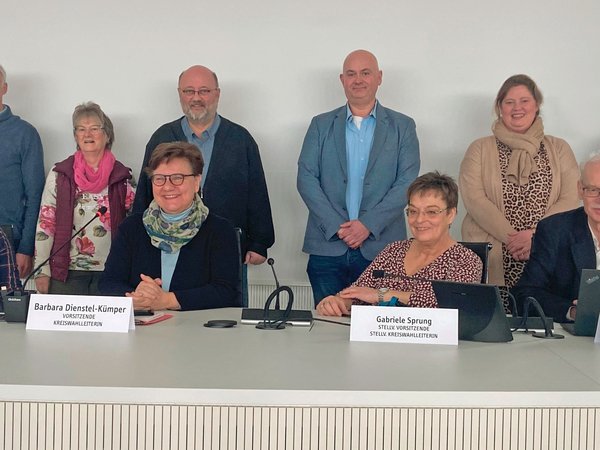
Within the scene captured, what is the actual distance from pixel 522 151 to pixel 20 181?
8.64 feet

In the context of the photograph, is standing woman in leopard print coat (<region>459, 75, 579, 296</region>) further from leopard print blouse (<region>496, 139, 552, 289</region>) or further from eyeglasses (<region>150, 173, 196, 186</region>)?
eyeglasses (<region>150, 173, 196, 186</region>)

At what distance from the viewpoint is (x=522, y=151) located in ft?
13.8

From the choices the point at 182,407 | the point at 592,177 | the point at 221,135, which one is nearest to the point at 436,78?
the point at 221,135

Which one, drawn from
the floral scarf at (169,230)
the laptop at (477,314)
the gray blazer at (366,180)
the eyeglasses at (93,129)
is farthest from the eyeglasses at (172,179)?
the eyeglasses at (93,129)

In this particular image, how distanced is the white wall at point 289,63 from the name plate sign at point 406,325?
2.64 meters

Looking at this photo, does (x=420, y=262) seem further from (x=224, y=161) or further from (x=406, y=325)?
(x=224, y=161)

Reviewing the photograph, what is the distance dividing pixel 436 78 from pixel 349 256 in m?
1.38

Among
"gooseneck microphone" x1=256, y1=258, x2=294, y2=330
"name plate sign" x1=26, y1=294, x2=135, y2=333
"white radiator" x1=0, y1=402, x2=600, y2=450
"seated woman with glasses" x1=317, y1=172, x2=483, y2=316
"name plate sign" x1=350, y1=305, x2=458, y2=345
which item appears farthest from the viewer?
"seated woman with glasses" x1=317, y1=172, x2=483, y2=316

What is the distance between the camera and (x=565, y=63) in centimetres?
490

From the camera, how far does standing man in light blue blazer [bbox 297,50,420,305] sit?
13.6 ft

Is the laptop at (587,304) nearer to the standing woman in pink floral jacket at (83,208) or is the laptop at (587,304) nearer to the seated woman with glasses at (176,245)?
the seated woman with glasses at (176,245)

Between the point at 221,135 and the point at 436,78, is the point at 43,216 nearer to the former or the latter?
the point at 221,135

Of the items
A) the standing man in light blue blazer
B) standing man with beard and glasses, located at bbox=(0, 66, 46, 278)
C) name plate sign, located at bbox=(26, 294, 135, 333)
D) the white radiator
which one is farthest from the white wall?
the white radiator

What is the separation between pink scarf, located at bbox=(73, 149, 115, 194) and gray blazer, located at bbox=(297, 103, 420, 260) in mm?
988
